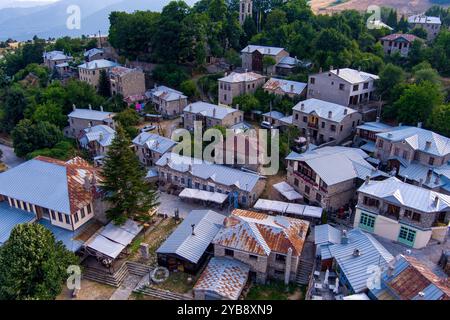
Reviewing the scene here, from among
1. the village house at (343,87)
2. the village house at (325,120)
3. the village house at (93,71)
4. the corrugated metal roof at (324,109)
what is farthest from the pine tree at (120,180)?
the village house at (93,71)

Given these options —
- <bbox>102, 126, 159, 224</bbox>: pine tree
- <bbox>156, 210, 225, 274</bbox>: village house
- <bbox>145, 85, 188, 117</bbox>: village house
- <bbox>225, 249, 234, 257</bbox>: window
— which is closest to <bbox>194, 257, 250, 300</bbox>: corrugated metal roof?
<bbox>225, 249, 234, 257</bbox>: window

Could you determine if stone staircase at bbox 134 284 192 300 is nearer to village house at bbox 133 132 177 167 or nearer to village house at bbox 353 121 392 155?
village house at bbox 133 132 177 167

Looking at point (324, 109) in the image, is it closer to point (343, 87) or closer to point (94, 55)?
point (343, 87)

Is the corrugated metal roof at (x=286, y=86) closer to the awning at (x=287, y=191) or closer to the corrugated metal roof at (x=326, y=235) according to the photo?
the awning at (x=287, y=191)

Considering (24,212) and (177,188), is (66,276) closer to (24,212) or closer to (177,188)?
(24,212)

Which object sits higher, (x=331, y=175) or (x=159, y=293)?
(x=331, y=175)

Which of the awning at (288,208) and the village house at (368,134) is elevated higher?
the village house at (368,134)

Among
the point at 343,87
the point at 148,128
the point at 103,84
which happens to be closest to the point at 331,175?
the point at 343,87
